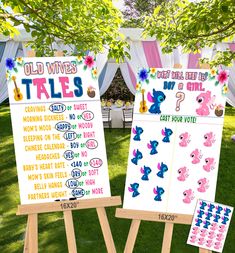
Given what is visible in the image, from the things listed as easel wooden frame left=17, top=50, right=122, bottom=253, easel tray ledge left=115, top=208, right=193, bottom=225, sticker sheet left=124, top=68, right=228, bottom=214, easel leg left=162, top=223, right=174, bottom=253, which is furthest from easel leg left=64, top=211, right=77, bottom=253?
easel leg left=162, top=223, right=174, bottom=253

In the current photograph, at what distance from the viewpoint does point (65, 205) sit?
3.15 metres

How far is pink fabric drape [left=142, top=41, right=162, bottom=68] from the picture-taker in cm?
1234

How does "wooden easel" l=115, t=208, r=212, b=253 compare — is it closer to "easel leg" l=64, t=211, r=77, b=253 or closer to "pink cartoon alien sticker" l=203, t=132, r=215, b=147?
"easel leg" l=64, t=211, r=77, b=253

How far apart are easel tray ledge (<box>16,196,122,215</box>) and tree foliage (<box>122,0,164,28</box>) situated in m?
22.0

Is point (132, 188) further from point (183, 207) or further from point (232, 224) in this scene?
point (232, 224)

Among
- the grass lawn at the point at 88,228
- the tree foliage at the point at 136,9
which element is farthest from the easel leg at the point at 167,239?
the tree foliage at the point at 136,9

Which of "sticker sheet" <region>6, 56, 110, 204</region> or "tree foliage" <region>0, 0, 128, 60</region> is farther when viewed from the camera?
"tree foliage" <region>0, 0, 128, 60</region>

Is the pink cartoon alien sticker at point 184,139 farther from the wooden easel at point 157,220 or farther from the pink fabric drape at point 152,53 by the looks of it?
the pink fabric drape at point 152,53

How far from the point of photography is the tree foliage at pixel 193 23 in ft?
12.5

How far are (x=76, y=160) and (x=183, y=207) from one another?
3.74 feet

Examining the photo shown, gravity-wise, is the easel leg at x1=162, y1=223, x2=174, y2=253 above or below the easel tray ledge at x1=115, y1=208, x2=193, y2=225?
below

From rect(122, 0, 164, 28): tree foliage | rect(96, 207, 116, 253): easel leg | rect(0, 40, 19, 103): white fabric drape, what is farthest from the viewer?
rect(122, 0, 164, 28): tree foliage

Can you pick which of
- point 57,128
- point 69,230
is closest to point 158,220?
point 69,230

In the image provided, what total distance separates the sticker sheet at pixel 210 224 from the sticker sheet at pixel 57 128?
3.08 feet
